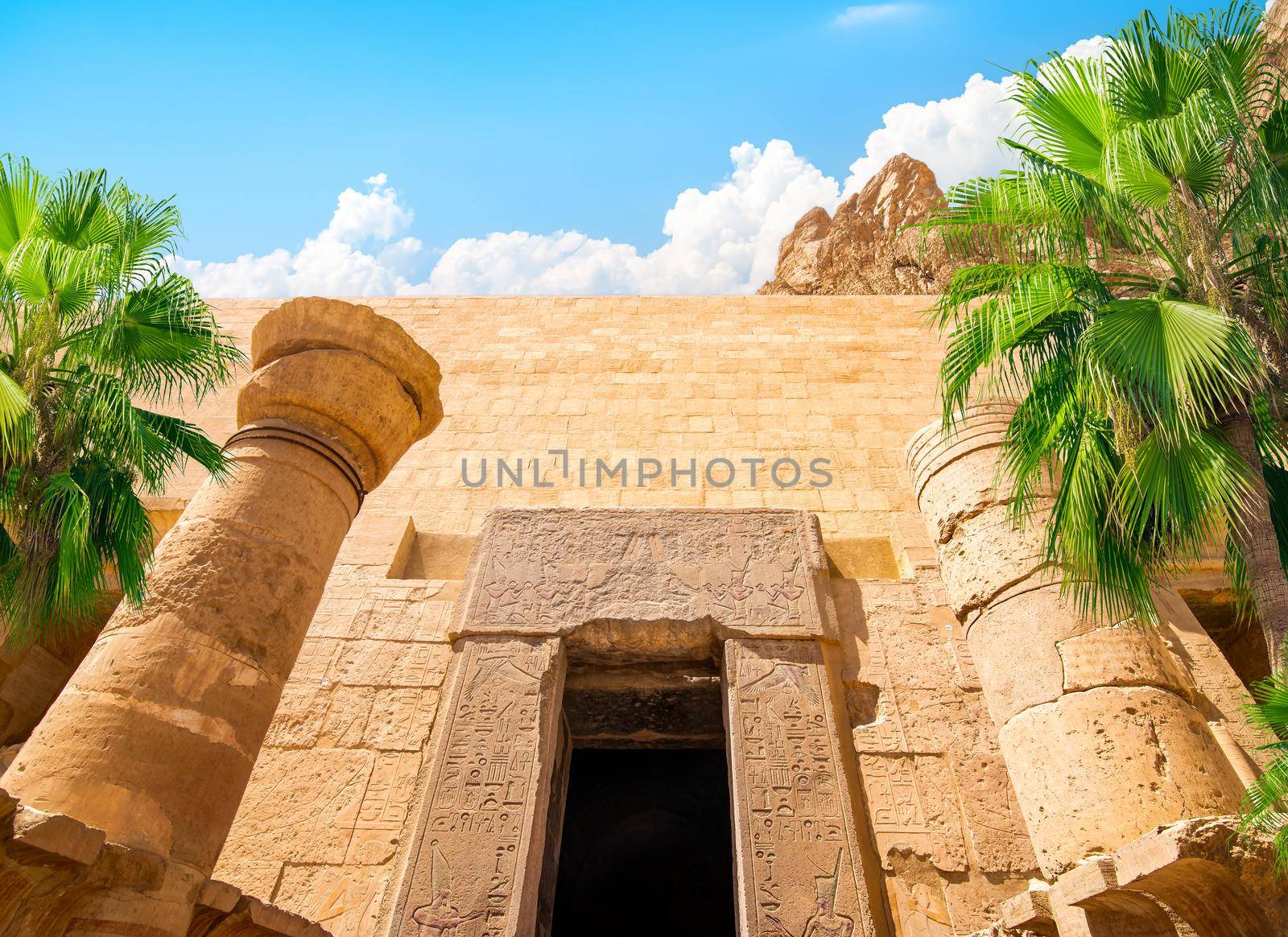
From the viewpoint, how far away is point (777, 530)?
534cm

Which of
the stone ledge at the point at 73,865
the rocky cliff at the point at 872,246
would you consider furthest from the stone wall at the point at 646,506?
the rocky cliff at the point at 872,246

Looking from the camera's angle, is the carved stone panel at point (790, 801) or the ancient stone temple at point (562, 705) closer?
the ancient stone temple at point (562, 705)

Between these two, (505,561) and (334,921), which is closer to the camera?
(334,921)

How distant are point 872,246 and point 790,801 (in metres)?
9.19

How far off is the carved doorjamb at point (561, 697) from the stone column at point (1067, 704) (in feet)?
2.82

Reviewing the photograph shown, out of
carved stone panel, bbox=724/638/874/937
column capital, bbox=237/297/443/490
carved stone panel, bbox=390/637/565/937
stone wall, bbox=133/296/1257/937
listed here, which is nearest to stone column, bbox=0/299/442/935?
column capital, bbox=237/297/443/490

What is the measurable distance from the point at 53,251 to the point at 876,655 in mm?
4758

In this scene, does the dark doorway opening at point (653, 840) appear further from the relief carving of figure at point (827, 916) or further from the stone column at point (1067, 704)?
the stone column at point (1067, 704)

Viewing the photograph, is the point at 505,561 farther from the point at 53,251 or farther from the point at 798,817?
the point at 53,251

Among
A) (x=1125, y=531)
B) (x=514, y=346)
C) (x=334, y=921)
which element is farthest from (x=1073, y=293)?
(x=514, y=346)

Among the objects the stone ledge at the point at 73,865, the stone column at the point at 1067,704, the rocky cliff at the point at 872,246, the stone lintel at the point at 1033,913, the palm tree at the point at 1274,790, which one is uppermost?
the rocky cliff at the point at 872,246

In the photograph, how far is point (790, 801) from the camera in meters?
4.02

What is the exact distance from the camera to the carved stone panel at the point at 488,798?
3664 millimetres

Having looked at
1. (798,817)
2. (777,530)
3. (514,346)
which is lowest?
(798,817)
